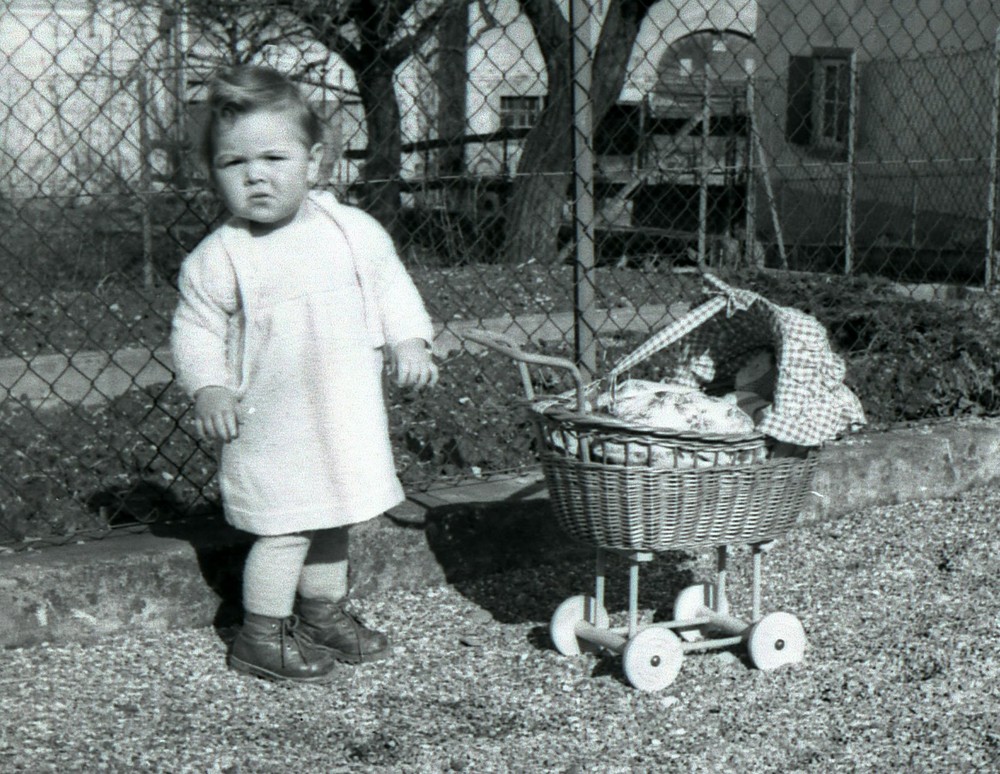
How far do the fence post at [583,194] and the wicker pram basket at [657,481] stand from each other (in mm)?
1037

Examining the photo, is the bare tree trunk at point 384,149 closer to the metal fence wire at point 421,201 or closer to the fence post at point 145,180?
the metal fence wire at point 421,201

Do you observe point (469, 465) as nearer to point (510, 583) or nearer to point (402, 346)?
point (510, 583)

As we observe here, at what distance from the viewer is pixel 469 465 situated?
194 inches

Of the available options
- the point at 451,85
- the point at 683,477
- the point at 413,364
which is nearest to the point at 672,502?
the point at 683,477

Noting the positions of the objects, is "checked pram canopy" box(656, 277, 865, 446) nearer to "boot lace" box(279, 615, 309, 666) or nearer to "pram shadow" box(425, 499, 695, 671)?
"pram shadow" box(425, 499, 695, 671)

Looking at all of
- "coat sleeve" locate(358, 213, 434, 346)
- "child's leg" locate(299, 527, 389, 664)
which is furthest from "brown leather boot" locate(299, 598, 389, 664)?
"coat sleeve" locate(358, 213, 434, 346)

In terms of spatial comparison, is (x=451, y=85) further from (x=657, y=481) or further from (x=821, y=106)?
(x=657, y=481)

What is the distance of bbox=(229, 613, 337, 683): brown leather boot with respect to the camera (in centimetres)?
354

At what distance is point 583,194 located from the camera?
4.47 metres

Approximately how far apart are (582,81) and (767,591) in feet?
5.16

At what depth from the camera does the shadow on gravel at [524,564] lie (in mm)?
4203

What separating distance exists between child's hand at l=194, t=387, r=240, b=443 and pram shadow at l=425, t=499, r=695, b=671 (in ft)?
3.55

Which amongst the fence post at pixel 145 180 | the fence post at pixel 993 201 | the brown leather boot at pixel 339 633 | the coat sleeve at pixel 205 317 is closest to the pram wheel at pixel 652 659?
the brown leather boot at pixel 339 633

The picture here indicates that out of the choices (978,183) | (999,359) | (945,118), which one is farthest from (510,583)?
(945,118)
